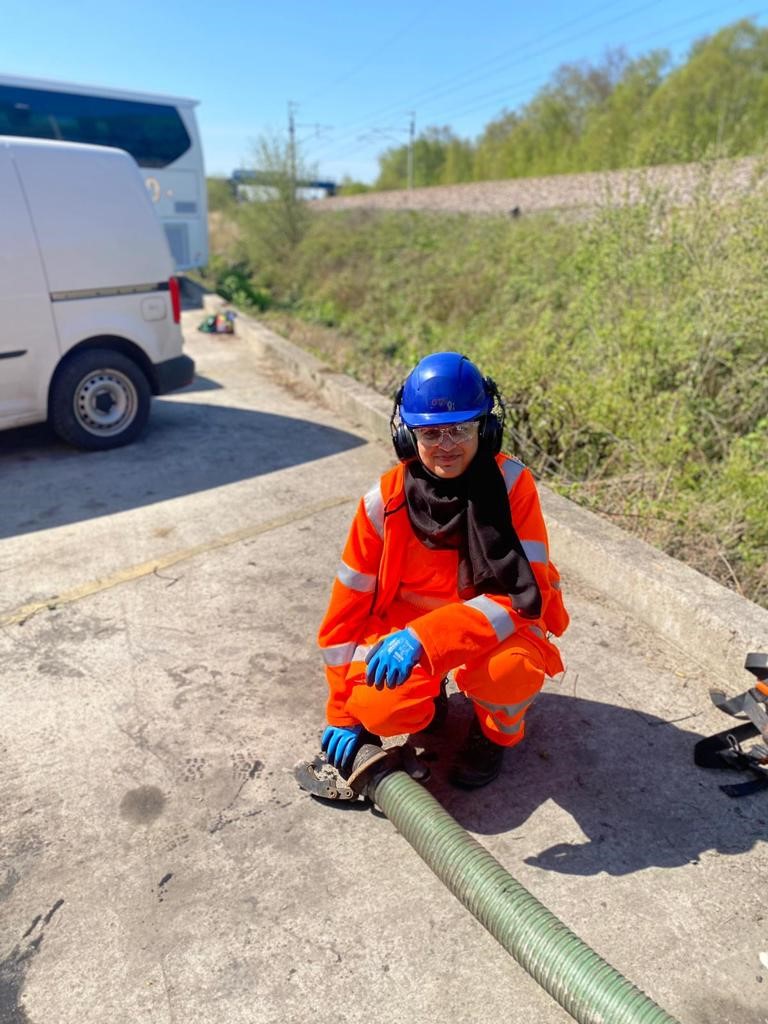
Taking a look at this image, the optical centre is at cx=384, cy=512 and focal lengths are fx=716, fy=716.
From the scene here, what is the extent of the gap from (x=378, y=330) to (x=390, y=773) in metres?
9.58

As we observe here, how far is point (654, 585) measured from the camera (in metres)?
3.17

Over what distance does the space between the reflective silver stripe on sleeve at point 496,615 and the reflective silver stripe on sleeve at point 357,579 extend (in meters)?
0.33

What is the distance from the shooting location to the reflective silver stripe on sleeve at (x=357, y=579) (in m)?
2.29

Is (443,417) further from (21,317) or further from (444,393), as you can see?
(21,317)

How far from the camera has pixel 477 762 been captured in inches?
95.2

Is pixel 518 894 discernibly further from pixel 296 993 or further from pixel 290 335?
pixel 290 335

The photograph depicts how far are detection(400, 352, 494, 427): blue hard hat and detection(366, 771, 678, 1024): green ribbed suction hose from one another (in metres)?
1.11

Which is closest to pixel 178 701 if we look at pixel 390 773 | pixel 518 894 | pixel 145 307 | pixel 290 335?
pixel 390 773

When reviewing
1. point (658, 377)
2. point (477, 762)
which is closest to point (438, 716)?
point (477, 762)

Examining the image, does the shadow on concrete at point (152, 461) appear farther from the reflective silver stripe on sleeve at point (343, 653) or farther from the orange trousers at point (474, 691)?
the orange trousers at point (474, 691)

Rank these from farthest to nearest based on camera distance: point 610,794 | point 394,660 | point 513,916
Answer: point 610,794, point 394,660, point 513,916

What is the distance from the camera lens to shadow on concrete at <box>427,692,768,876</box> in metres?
2.16

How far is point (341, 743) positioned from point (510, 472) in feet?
3.31

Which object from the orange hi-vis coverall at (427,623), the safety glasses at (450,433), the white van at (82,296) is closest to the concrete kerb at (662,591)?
the orange hi-vis coverall at (427,623)
